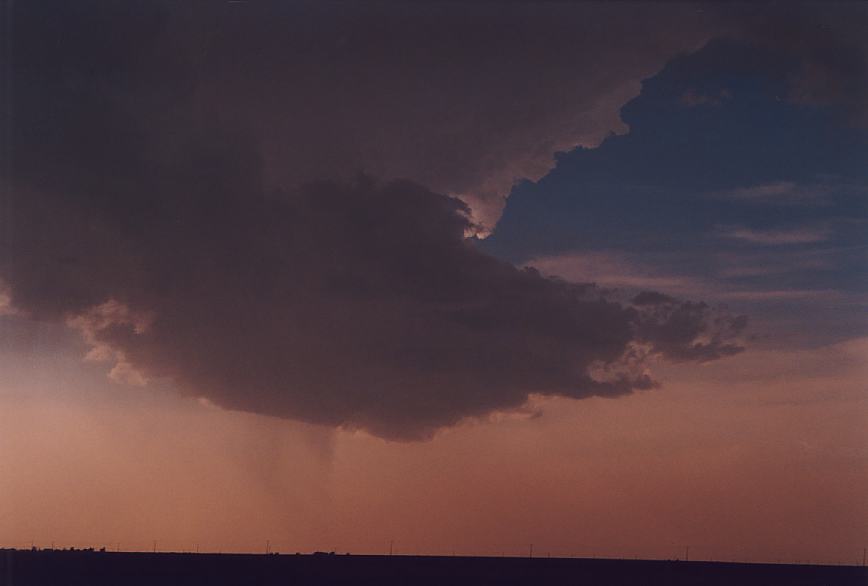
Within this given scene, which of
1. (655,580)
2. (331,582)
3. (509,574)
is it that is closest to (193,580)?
(331,582)

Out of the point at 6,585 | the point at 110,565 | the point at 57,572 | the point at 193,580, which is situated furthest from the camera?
the point at 110,565

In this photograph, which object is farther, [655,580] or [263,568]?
[263,568]

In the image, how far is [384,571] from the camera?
192m

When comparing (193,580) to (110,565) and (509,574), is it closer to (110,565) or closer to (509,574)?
(110,565)

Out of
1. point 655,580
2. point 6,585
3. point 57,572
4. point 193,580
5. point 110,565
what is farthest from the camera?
point 110,565

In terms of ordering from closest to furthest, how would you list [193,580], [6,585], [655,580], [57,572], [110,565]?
[6,585] < [193,580] < [57,572] < [655,580] < [110,565]

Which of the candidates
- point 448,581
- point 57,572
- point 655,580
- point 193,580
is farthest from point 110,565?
point 655,580

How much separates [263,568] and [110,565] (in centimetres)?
2635

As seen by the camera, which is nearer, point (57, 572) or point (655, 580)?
point (57, 572)

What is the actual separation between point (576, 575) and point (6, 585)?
9407 centimetres

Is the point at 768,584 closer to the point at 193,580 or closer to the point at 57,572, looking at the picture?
the point at 193,580

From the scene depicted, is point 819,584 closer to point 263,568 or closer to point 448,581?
point 448,581

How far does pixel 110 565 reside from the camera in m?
195

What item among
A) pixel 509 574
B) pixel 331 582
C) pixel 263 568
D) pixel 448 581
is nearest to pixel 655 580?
pixel 509 574
